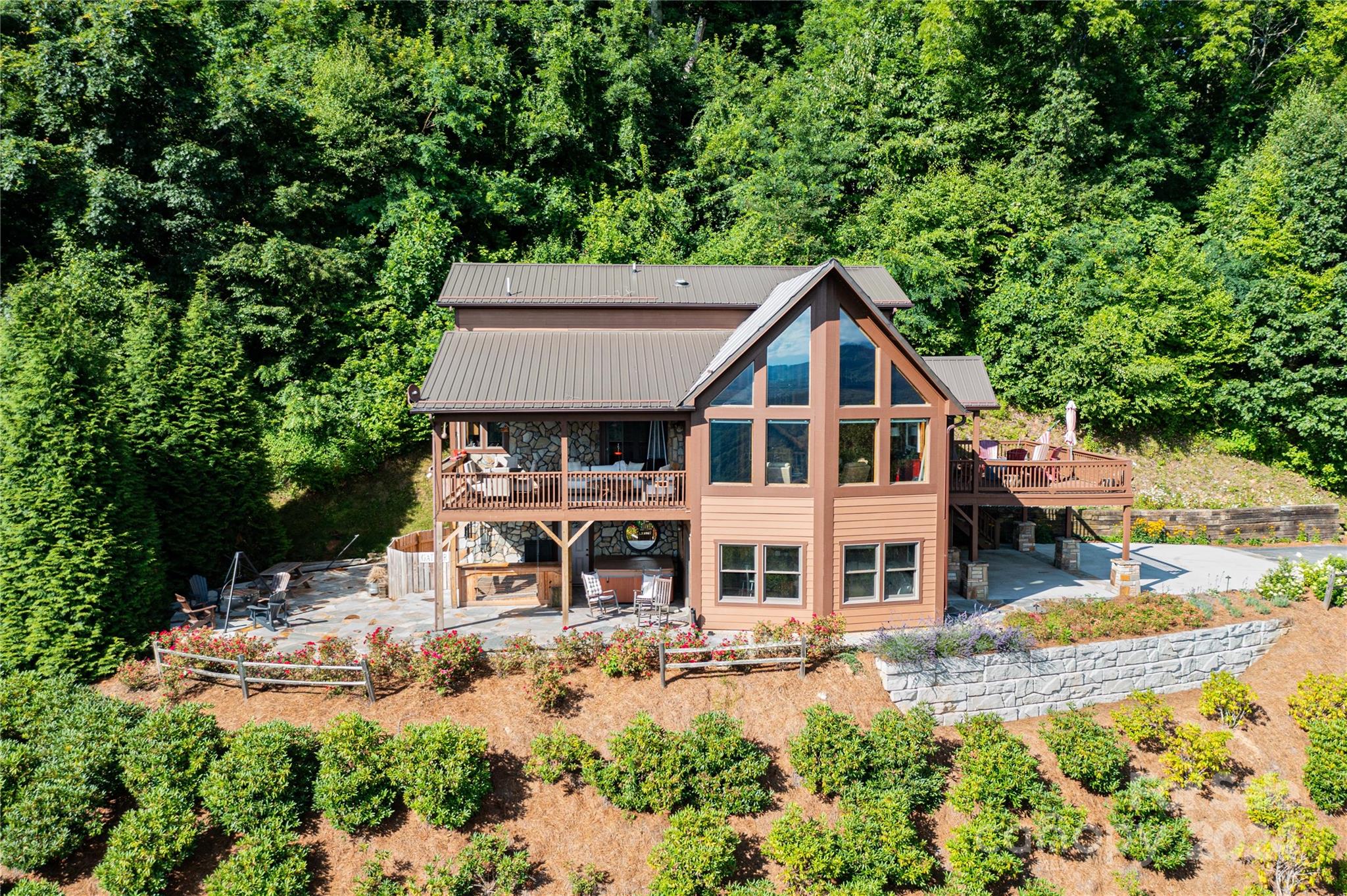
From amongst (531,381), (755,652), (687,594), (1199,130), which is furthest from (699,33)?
(755,652)

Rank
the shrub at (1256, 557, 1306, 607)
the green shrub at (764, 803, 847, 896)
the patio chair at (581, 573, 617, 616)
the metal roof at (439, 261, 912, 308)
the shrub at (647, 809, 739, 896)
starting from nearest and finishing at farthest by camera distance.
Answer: the shrub at (647, 809, 739, 896) → the green shrub at (764, 803, 847, 896) → the patio chair at (581, 573, 617, 616) → the shrub at (1256, 557, 1306, 607) → the metal roof at (439, 261, 912, 308)

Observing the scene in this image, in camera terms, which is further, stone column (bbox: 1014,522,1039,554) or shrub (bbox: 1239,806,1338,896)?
stone column (bbox: 1014,522,1039,554)

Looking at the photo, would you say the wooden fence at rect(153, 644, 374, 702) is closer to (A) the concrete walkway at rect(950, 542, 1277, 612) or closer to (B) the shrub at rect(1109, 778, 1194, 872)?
(A) the concrete walkway at rect(950, 542, 1277, 612)

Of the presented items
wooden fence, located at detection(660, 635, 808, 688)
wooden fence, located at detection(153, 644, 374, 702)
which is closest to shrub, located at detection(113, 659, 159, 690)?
wooden fence, located at detection(153, 644, 374, 702)

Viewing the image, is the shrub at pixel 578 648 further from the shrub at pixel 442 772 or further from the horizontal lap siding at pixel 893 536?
the horizontal lap siding at pixel 893 536

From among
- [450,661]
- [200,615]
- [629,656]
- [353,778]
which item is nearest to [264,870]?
[353,778]

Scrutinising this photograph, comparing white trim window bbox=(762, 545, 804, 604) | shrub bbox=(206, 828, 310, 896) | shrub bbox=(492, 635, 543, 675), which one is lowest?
shrub bbox=(206, 828, 310, 896)
